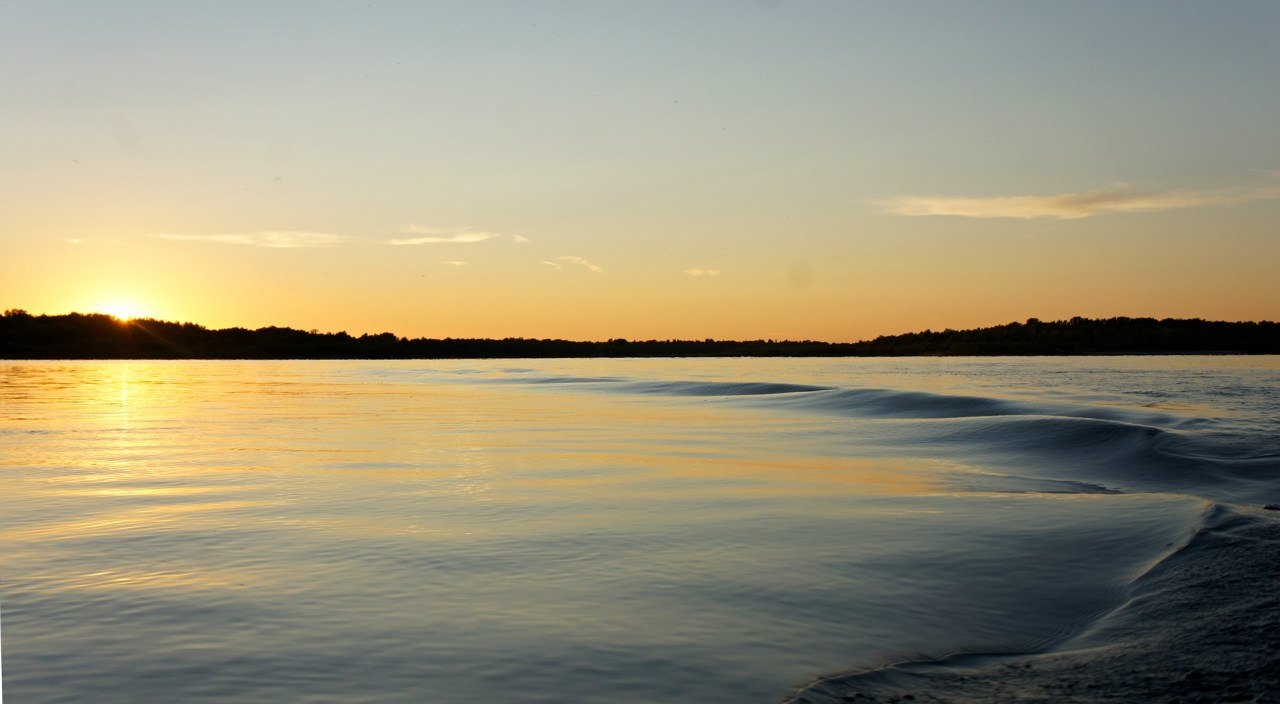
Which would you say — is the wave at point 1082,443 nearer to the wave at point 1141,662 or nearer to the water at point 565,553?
the water at point 565,553

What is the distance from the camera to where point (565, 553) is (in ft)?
27.6

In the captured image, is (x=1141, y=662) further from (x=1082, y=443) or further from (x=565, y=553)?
(x=1082, y=443)

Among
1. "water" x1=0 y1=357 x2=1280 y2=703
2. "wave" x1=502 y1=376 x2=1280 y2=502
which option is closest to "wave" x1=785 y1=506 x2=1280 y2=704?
"water" x1=0 y1=357 x2=1280 y2=703

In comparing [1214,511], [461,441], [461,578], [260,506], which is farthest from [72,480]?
[1214,511]

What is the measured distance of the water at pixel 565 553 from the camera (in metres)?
5.43

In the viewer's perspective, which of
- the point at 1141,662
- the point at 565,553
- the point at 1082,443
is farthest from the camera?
the point at 1082,443

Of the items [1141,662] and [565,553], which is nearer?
[1141,662]

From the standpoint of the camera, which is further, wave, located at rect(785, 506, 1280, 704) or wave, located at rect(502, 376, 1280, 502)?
wave, located at rect(502, 376, 1280, 502)

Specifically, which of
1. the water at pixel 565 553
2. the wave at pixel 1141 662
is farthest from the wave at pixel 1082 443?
the wave at pixel 1141 662

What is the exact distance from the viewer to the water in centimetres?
543

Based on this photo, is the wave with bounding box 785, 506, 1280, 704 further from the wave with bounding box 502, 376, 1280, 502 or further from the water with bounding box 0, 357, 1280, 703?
the wave with bounding box 502, 376, 1280, 502

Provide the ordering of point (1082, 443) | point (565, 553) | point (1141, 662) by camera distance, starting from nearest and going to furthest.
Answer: point (1141, 662), point (565, 553), point (1082, 443)

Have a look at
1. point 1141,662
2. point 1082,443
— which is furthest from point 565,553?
point 1082,443

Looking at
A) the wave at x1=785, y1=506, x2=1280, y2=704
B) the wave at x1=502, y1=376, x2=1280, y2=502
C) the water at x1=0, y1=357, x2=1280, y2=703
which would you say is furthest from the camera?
the wave at x1=502, y1=376, x2=1280, y2=502
